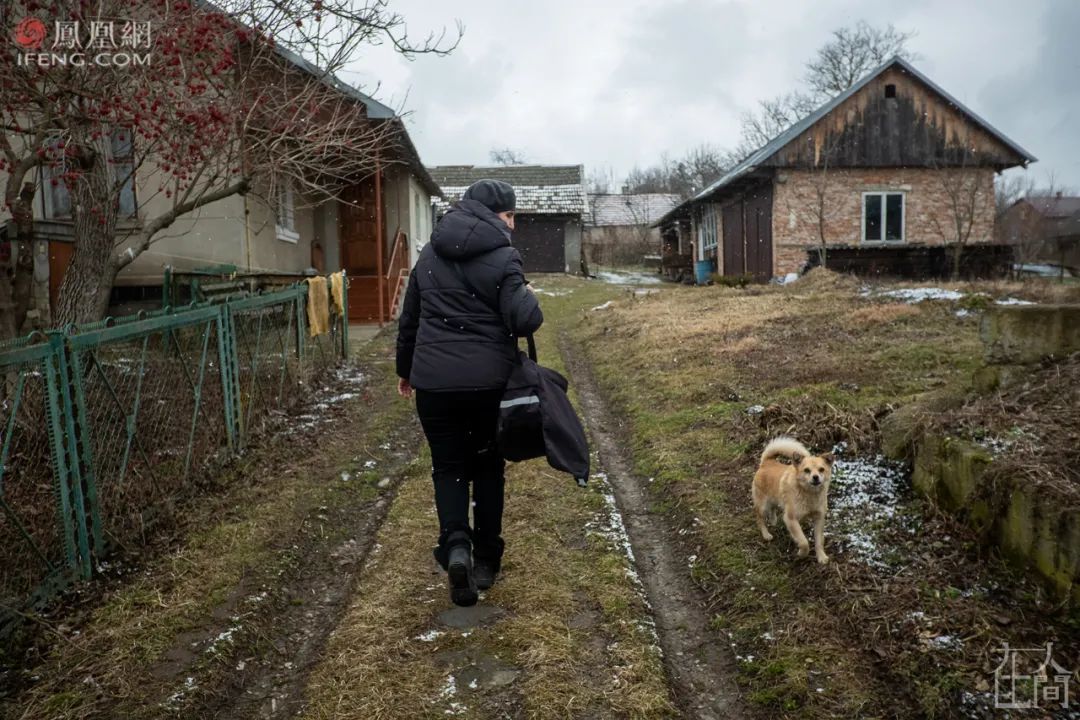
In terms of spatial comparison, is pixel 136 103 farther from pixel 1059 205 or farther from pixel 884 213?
pixel 1059 205

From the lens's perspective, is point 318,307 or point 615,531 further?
point 318,307

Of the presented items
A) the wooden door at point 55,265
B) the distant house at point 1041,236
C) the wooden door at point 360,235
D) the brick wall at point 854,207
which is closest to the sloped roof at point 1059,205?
the distant house at point 1041,236

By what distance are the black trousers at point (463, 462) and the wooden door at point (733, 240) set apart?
22057 mm

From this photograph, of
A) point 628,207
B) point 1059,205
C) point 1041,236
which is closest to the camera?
point 1041,236

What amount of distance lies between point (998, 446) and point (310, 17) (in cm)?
700

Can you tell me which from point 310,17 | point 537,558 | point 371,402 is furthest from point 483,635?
point 310,17

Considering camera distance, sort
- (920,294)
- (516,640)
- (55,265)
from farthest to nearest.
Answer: (920,294) → (55,265) → (516,640)

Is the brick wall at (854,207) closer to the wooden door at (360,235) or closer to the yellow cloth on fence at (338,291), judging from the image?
the wooden door at (360,235)

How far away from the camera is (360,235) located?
17.0 meters

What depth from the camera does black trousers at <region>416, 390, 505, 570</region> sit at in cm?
337

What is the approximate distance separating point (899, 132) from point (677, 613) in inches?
846

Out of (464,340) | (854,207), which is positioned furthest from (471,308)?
(854,207)

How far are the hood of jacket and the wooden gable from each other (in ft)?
65.4

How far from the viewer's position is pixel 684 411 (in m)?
6.85
